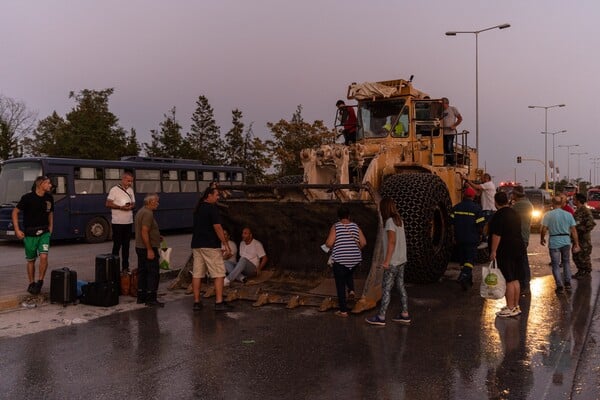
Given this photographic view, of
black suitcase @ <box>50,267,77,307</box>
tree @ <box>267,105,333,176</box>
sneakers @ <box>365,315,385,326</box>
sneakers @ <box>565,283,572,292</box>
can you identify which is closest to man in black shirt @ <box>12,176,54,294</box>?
black suitcase @ <box>50,267,77,307</box>

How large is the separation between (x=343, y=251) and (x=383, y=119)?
4.36 meters

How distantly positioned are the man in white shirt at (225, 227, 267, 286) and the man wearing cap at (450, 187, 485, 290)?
3350 millimetres

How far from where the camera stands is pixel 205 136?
51.2 meters

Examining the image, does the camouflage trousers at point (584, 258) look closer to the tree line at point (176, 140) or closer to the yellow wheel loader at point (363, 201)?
the yellow wheel loader at point (363, 201)

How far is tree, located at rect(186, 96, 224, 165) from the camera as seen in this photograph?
4853 centimetres

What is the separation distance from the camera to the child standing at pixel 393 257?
6676 millimetres

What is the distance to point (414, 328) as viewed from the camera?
→ 6.54 m

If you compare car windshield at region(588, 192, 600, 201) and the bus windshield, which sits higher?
the bus windshield

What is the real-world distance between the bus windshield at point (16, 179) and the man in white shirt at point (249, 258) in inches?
395

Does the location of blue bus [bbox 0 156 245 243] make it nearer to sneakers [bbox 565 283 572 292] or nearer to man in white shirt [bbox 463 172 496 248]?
man in white shirt [bbox 463 172 496 248]

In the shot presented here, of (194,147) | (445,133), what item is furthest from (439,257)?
(194,147)

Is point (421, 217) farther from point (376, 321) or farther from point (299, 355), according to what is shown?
point (299, 355)

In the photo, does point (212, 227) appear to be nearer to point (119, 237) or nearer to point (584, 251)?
point (119, 237)

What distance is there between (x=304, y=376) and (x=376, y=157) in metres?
5.06
